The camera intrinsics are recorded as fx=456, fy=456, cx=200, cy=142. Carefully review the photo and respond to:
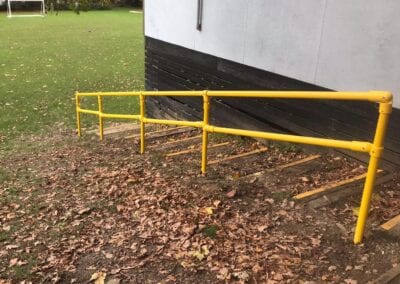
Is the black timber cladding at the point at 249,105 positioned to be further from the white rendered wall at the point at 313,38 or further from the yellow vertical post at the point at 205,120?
the yellow vertical post at the point at 205,120

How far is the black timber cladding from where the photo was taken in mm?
4727

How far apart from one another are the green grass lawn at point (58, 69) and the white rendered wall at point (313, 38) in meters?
4.93

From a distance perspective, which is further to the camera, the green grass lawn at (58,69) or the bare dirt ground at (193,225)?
the green grass lawn at (58,69)

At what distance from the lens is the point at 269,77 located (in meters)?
5.77

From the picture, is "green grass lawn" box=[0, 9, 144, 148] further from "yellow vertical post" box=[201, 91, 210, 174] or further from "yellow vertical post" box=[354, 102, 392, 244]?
"yellow vertical post" box=[354, 102, 392, 244]

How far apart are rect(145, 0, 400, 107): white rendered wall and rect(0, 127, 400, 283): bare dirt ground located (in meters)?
0.96

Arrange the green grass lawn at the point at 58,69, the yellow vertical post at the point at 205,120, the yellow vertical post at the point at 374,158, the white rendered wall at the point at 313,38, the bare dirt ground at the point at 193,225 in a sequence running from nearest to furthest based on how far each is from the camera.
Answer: the yellow vertical post at the point at 374,158, the bare dirt ground at the point at 193,225, the white rendered wall at the point at 313,38, the yellow vertical post at the point at 205,120, the green grass lawn at the point at 58,69

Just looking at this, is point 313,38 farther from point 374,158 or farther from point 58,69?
point 58,69

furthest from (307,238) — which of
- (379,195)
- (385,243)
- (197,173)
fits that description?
(197,173)

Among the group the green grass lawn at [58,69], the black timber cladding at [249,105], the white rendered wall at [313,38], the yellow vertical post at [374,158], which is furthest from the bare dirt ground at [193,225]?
the green grass lawn at [58,69]

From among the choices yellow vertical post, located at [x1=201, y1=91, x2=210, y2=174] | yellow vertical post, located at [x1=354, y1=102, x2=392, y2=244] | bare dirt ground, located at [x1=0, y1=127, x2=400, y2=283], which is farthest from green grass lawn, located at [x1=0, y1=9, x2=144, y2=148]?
yellow vertical post, located at [x1=354, y1=102, x2=392, y2=244]

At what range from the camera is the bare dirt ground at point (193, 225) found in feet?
10.0

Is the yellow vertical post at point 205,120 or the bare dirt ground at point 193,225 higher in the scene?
the yellow vertical post at point 205,120

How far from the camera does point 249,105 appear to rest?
643 centimetres
